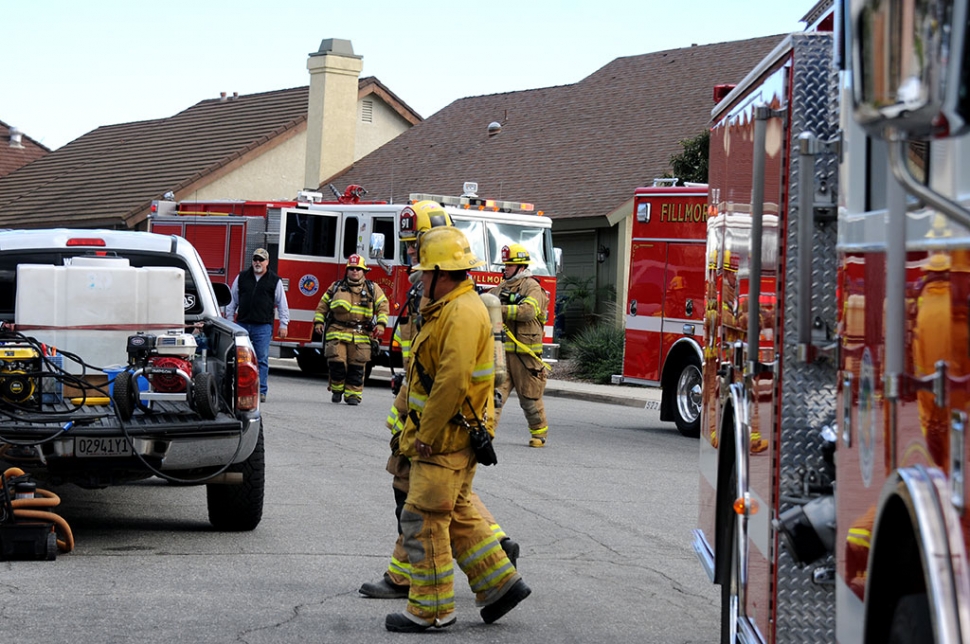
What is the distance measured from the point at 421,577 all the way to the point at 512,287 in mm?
7597

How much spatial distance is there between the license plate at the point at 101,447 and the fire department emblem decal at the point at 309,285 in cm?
1444

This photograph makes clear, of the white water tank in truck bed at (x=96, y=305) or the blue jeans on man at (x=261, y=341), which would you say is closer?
the white water tank in truck bed at (x=96, y=305)

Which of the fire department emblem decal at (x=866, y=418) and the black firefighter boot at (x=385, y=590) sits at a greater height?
the fire department emblem decal at (x=866, y=418)

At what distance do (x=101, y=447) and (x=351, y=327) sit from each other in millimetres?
9940

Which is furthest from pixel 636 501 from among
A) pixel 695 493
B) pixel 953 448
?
pixel 953 448

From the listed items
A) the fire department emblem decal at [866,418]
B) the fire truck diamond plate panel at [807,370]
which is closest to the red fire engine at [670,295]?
the fire truck diamond plate panel at [807,370]

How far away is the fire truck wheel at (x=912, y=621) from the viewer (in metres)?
2.68

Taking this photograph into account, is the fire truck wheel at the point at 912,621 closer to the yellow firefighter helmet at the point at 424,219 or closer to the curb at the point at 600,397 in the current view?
the yellow firefighter helmet at the point at 424,219

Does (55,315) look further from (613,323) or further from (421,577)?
(613,323)

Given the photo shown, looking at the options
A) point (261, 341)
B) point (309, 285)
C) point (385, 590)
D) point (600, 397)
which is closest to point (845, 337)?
point (385, 590)

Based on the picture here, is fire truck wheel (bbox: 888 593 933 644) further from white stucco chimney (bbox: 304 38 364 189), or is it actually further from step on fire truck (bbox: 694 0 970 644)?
white stucco chimney (bbox: 304 38 364 189)

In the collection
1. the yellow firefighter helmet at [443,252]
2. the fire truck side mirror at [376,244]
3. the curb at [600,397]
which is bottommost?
the curb at [600,397]

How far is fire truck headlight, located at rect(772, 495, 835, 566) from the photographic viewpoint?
13.8ft

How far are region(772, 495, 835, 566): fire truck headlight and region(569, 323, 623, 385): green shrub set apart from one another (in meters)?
18.8
